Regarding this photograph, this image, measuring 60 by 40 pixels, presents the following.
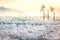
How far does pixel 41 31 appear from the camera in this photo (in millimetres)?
1675

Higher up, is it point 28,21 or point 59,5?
point 59,5

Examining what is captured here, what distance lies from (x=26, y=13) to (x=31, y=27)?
23 cm

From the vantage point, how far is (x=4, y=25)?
1.65 m

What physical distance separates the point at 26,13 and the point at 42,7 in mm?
268

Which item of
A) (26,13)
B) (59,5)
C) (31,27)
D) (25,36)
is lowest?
(25,36)

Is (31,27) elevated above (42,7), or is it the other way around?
(42,7)

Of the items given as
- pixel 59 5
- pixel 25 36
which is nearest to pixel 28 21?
pixel 25 36

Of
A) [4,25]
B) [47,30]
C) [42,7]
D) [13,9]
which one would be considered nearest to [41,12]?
[42,7]

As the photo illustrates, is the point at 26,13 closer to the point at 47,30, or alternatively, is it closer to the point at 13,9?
the point at 13,9

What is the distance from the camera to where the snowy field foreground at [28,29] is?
1636mm

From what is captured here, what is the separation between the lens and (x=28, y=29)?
1.67 metres

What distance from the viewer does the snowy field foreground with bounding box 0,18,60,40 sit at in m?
1.64

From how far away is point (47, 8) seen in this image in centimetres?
171

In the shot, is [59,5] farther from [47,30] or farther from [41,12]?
[47,30]
